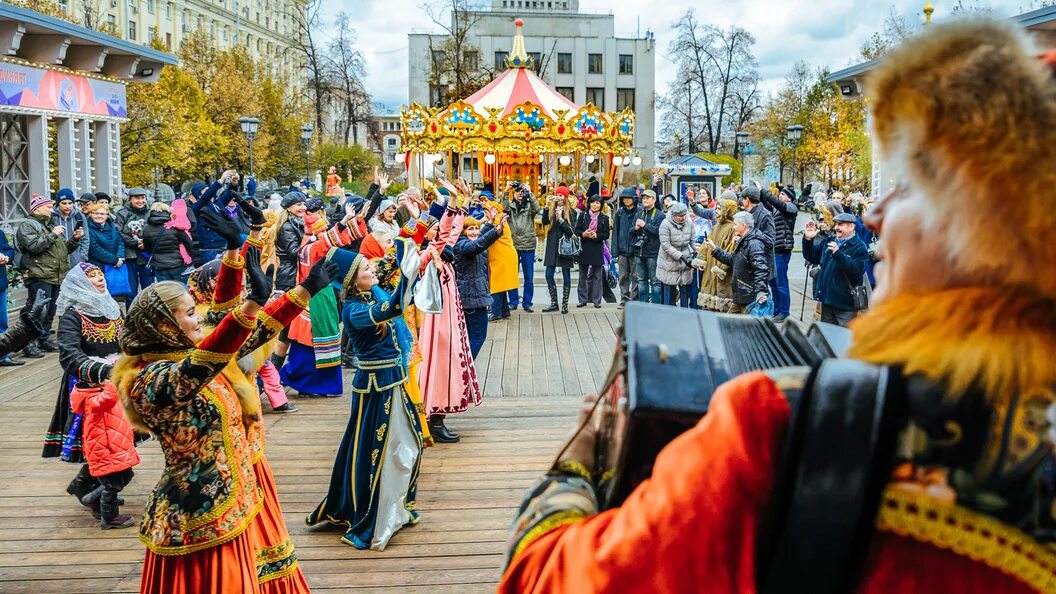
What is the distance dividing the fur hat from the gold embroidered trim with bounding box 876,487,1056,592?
301 mm

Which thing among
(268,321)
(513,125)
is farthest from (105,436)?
(513,125)

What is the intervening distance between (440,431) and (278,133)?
30.5 metres

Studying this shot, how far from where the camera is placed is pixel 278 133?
3541cm

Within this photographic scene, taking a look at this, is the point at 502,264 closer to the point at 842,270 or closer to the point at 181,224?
the point at 181,224

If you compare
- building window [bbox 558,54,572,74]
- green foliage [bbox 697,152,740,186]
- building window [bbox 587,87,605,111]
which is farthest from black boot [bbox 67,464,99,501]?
building window [bbox 558,54,572,74]

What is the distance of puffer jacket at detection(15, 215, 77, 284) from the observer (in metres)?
10.8

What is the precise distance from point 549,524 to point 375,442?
4.15 meters

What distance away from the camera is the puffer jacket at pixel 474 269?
923cm

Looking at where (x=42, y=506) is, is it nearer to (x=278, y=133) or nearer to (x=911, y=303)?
(x=911, y=303)

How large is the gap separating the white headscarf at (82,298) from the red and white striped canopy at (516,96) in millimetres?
15673

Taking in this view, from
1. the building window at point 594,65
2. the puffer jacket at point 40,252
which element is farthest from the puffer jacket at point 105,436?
the building window at point 594,65

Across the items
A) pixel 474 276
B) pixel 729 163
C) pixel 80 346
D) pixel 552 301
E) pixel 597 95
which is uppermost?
pixel 597 95

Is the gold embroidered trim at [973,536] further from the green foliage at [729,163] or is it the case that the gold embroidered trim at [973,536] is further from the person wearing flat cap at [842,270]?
the green foliage at [729,163]

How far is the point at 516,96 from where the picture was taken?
20891 mm
